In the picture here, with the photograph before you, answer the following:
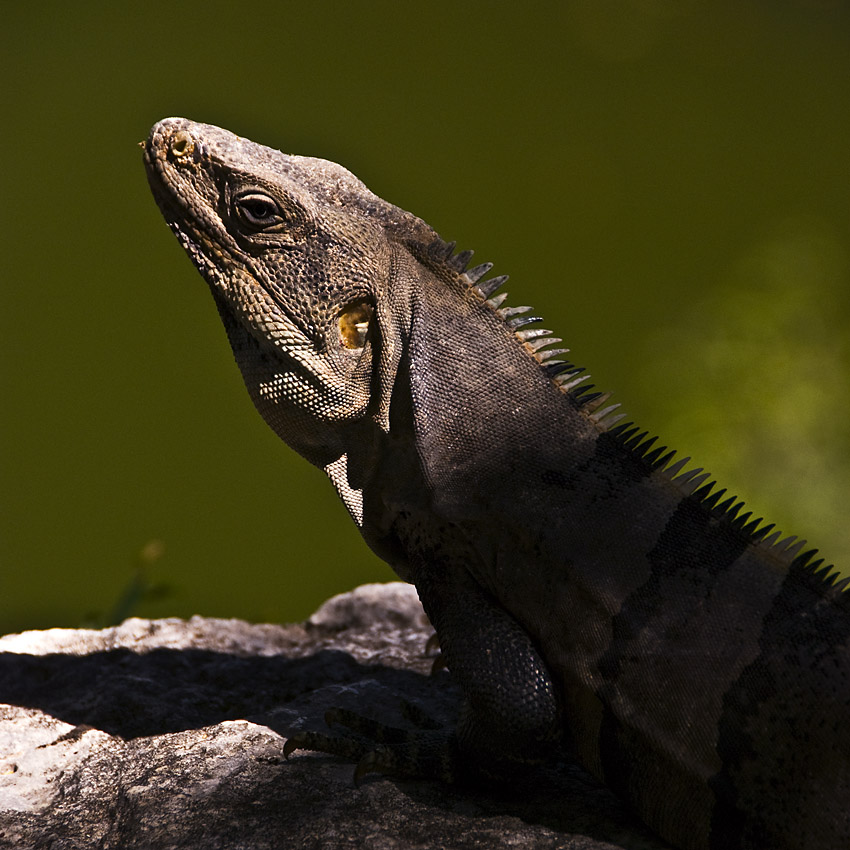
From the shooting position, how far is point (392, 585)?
454 centimetres

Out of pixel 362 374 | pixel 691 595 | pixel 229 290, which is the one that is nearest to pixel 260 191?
pixel 229 290

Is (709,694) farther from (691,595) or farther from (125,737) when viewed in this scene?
(125,737)

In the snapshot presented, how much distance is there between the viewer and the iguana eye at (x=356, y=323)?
2916 millimetres

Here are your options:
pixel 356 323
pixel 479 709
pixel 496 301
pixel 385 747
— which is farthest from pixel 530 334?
pixel 385 747

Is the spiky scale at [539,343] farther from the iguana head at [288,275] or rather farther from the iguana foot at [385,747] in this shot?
the iguana foot at [385,747]

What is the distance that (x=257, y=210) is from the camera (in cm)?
292

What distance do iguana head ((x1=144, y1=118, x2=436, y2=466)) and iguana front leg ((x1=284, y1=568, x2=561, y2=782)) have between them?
24.6 inches

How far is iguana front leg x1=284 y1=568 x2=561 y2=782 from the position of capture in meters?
2.59

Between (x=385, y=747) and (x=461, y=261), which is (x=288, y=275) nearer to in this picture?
(x=461, y=261)

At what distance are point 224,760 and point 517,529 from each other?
1105 millimetres

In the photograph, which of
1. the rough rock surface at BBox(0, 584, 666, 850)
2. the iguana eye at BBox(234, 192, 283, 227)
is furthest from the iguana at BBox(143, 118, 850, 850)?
the rough rock surface at BBox(0, 584, 666, 850)

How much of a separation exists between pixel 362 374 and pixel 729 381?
149 inches

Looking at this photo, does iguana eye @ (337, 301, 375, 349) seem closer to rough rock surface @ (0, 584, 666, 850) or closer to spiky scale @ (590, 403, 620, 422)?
spiky scale @ (590, 403, 620, 422)

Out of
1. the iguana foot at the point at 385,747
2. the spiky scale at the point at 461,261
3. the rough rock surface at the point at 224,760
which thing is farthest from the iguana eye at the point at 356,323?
the rough rock surface at the point at 224,760
